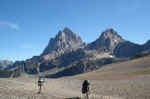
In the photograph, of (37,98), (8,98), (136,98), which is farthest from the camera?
(136,98)

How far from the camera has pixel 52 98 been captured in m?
21.3

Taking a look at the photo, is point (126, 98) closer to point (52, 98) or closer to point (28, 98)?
point (52, 98)

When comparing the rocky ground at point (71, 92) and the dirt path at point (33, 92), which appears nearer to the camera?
the dirt path at point (33, 92)

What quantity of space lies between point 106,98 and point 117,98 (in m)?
1.87

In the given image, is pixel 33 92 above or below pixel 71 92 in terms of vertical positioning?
above

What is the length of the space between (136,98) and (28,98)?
15.2 m

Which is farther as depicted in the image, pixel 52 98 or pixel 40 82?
pixel 40 82

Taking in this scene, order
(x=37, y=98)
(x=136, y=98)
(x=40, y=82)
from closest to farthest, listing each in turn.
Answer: (x=37, y=98)
(x=136, y=98)
(x=40, y=82)

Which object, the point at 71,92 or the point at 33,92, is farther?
the point at 71,92

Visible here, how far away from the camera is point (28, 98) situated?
66.8 ft

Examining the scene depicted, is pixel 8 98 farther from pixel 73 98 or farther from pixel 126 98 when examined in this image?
pixel 126 98

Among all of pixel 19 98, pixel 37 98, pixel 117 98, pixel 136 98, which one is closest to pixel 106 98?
pixel 117 98

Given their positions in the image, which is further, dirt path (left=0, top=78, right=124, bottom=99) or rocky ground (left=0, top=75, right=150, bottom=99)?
rocky ground (left=0, top=75, right=150, bottom=99)

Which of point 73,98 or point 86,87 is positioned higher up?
point 86,87
